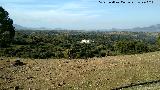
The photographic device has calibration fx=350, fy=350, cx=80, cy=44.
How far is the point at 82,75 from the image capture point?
122 ft

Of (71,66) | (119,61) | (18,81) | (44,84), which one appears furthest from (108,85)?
(119,61)

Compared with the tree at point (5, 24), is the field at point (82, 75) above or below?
below

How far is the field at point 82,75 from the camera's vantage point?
105 ft

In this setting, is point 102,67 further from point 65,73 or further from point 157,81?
point 157,81

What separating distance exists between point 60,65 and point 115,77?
10.4 metres

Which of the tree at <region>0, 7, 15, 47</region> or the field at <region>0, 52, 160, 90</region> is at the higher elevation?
the tree at <region>0, 7, 15, 47</region>

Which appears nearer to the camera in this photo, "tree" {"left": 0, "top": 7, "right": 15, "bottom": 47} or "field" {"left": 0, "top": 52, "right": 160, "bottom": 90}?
"field" {"left": 0, "top": 52, "right": 160, "bottom": 90}

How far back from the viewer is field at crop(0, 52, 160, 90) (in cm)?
3191

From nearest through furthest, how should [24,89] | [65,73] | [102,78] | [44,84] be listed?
[24,89], [44,84], [102,78], [65,73]

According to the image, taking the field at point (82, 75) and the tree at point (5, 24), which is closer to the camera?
the field at point (82, 75)

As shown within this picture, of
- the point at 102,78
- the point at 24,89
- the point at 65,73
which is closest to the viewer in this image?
the point at 24,89

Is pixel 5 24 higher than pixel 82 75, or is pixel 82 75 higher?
pixel 5 24

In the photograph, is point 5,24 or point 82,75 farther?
point 5,24

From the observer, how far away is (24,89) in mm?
31234
